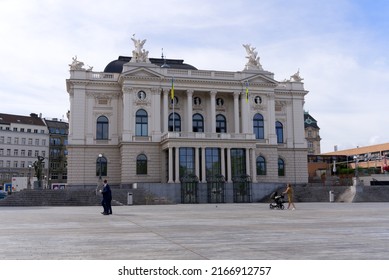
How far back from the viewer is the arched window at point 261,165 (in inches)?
2699

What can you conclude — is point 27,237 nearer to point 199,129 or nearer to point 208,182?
point 208,182

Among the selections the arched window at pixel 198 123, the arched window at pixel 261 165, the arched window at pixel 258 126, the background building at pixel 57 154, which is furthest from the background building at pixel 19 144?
the arched window at pixel 261 165

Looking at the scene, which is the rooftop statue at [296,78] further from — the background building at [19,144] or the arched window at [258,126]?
the background building at [19,144]

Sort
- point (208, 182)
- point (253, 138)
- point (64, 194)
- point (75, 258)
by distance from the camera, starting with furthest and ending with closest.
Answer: point (253, 138), point (208, 182), point (64, 194), point (75, 258)

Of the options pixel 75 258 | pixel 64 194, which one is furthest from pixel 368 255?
pixel 64 194

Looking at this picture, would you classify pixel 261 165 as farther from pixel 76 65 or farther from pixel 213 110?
pixel 76 65

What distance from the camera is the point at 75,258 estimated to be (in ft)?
29.3

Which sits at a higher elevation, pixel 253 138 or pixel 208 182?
pixel 253 138

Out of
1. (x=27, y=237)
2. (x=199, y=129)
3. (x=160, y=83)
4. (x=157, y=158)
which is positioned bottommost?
(x=27, y=237)

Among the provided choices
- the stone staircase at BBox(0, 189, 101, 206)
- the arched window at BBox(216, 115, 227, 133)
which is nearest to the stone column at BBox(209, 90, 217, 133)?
the arched window at BBox(216, 115, 227, 133)

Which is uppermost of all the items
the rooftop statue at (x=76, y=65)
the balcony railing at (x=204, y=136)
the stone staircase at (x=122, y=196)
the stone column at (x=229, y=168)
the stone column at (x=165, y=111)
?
the rooftop statue at (x=76, y=65)

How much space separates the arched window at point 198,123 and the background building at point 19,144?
194ft
